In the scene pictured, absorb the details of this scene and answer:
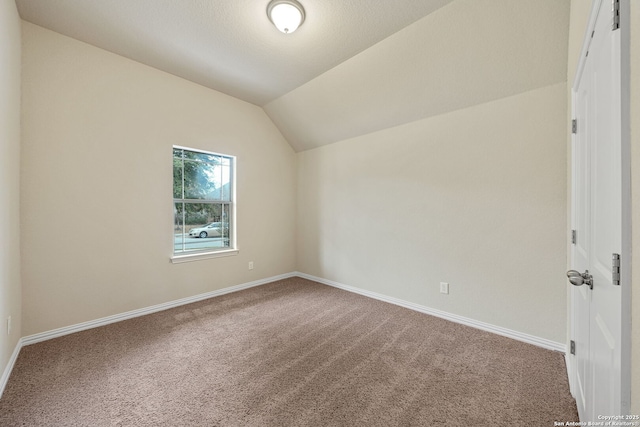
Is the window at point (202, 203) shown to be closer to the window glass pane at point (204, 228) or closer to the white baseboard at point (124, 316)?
the window glass pane at point (204, 228)

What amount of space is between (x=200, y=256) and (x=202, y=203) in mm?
740

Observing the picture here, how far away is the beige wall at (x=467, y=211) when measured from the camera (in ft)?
7.66

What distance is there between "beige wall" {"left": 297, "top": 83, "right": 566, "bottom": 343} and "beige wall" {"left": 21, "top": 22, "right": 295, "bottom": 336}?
2.02 metres

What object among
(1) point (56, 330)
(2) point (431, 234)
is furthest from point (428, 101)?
(1) point (56, 330)

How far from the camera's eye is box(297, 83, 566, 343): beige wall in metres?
2.34

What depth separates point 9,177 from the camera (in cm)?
201

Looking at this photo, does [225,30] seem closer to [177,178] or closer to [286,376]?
[177,178]

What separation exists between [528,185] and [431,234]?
104cm

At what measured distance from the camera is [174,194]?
11.1 ft

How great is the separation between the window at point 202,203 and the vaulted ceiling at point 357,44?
1.06m

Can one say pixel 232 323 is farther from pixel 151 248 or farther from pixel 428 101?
pixel 428 101

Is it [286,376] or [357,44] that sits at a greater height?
[357,44]

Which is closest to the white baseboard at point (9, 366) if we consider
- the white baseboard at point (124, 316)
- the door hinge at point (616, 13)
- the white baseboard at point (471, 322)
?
the white baseboard at point (124, 316)

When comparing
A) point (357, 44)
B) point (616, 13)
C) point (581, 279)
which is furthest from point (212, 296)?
point (616, 13)
